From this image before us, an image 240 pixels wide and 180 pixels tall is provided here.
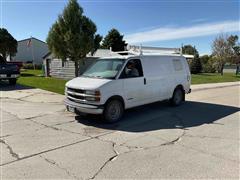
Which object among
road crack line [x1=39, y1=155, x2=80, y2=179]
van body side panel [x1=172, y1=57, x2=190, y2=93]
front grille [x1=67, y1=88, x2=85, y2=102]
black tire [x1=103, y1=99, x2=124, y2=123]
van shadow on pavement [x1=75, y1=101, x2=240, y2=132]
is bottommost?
road crack line [x1=39, y1=155, x2=80, y2=179]

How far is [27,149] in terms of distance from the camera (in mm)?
5180

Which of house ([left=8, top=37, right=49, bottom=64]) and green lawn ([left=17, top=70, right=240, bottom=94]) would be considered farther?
house ([left=8, top=37, right=49, bottom=64])

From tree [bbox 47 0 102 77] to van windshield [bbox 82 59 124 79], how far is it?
8.76m

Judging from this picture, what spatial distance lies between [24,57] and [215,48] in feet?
127

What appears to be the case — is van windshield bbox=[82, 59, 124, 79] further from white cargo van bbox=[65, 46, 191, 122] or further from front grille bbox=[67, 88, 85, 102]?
front grille bbox=[67, 88, 85, 102]

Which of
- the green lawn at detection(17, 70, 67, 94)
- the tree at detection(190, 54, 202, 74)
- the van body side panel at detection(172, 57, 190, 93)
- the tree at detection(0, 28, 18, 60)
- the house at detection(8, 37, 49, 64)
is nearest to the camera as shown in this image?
the van body side panel at detection(172, 57, 190, 93)

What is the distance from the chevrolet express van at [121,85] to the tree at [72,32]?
873cm

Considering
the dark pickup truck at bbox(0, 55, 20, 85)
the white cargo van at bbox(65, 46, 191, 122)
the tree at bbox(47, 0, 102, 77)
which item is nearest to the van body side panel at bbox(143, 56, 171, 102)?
the white cargo van at bbox(65, 46, 191, 122)

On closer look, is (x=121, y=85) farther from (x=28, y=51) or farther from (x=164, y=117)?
(x=28, y=51)

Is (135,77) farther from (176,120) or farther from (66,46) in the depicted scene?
(66,46)

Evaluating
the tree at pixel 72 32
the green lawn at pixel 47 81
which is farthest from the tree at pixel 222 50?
the tree at pixel 72 32

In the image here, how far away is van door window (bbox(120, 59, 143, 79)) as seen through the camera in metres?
7.74

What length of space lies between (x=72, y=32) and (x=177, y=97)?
32.5 feet

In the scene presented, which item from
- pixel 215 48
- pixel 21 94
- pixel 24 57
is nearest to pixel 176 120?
pixel 21 94
